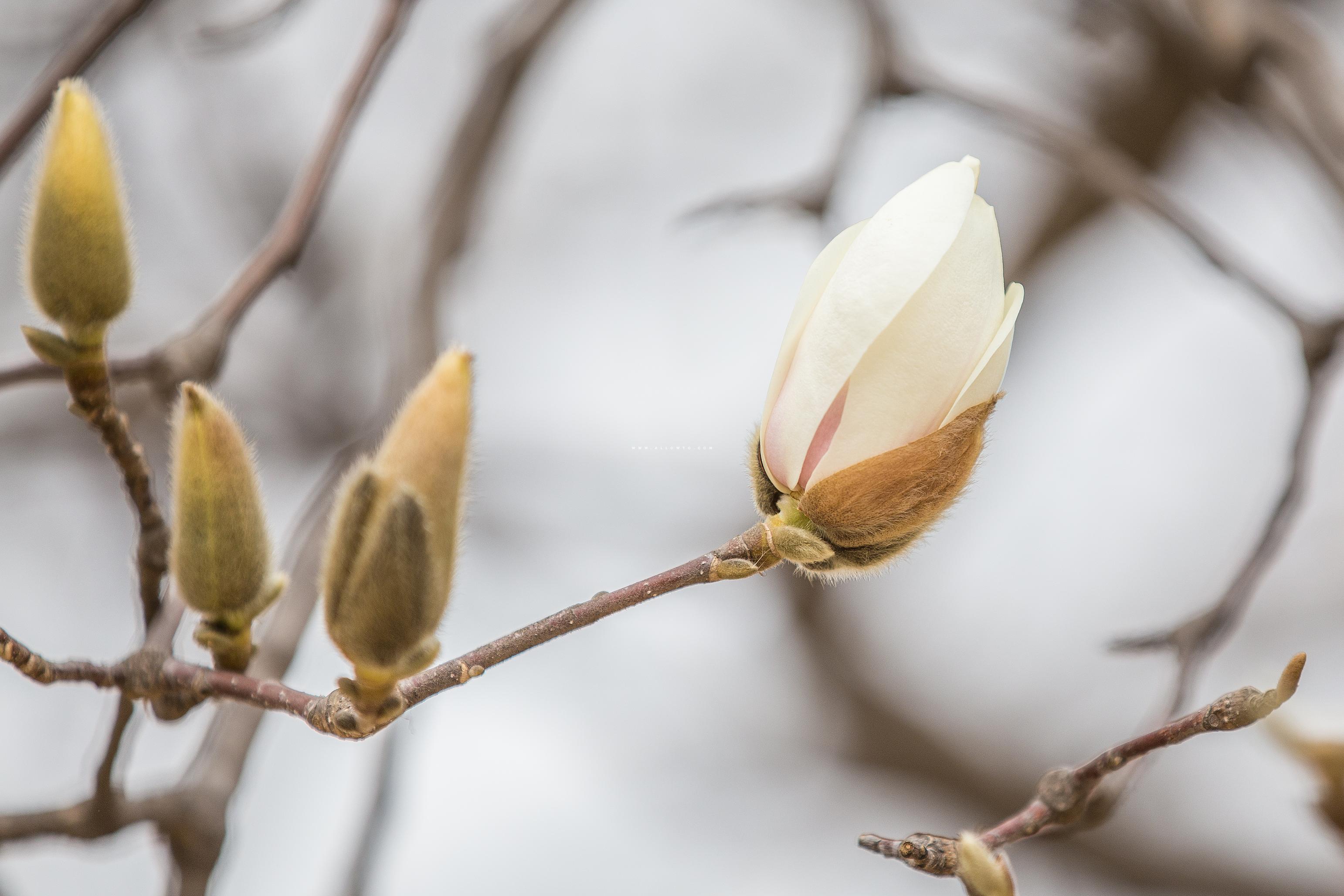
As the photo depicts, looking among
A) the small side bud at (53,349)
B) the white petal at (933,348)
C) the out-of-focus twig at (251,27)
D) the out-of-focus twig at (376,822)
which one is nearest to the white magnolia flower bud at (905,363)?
the white petal at (933,348)

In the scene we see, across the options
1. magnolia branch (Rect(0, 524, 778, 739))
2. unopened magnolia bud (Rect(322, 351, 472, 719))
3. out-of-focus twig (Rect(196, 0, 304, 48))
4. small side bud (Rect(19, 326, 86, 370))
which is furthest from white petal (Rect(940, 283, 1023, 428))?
out-of-focus twig (Rect(196, 0, 304, 48))

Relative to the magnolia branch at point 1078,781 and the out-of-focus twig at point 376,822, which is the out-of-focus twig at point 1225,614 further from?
the out-of-focus twig at point 376,822

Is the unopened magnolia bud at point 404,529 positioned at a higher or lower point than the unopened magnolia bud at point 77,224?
lower

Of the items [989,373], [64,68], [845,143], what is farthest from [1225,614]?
[64,68]

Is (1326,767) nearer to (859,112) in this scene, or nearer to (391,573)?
(391,573)

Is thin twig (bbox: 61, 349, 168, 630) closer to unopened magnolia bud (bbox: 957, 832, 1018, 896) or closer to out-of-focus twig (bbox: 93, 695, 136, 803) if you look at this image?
out-of-focus twig (bbox: 93, 695, 136, 803)

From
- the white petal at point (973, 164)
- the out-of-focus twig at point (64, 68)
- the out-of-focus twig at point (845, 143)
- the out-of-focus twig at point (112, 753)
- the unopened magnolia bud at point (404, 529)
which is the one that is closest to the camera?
the unopened magnolia bud at point (404, 529)
